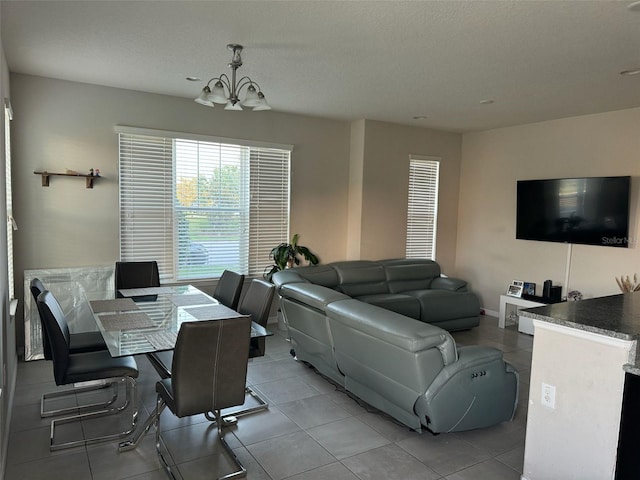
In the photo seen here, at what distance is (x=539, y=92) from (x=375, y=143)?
2.17 meters

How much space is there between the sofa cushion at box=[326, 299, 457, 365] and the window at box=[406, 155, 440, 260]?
371 centimetres

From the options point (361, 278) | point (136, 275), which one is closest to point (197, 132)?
point (136, 275)

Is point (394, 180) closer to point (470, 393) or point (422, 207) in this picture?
point (422, 207)

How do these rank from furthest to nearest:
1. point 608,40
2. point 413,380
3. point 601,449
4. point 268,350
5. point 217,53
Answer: point 268,350, point 217,53, point 608,40, point 413,380, point 601,449

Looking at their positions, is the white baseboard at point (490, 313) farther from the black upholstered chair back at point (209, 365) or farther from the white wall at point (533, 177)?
the black upholstered chair back at point (209, 365)

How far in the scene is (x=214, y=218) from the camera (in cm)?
522

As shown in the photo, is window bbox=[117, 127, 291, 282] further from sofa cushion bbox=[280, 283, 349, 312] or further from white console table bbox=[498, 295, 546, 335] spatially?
white console table bbox=[498, 295, 546, 335]

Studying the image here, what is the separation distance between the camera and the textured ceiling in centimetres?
261

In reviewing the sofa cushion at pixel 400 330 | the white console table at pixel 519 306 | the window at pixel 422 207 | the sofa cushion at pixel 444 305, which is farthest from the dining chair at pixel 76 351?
the white console table at pixel 519 306

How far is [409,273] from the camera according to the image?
227 inches

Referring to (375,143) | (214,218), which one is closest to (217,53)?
(214,218)

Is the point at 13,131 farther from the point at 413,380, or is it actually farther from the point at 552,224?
the point at 552,224

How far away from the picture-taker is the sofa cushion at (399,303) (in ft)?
16.3

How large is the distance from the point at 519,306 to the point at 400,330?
3.65m
